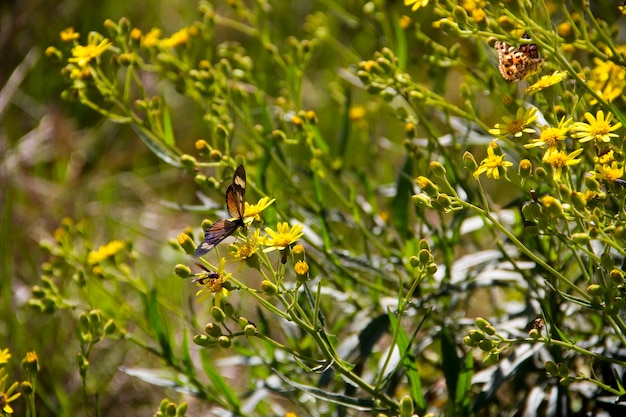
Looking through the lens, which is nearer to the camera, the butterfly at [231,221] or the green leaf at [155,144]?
the butterfly at [231,221]

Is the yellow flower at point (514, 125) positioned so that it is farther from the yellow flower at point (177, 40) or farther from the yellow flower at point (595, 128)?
the yellow flower at point (177, 40)

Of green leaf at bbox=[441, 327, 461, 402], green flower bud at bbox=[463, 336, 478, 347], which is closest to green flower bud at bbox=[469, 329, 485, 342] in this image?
green flower bud at bbox=[463, 336, 478, 347]

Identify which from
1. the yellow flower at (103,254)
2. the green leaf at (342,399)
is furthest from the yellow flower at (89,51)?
the green leaf at (342,399)

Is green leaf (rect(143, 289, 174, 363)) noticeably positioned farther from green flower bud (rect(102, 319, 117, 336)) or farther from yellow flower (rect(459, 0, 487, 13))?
yellow flower (rect(459, 0, 487, 13))

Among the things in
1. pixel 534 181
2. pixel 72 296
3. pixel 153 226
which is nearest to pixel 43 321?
pixel 72 296

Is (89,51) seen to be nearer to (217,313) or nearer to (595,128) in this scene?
(217,313)

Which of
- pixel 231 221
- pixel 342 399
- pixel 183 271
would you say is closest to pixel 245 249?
pixel 231 221

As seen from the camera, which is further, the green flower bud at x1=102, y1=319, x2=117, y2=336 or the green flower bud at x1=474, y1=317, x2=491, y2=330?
the green flower bud at x1=102, y1=319, x2=117, y2=336

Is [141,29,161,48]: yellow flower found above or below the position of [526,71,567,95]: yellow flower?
below

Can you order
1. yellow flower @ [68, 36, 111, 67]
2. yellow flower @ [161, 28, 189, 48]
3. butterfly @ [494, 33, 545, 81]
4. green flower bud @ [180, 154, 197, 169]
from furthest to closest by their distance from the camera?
yellow flower @ [161, 28, 189, 48] < yellow flower @ [68, 36, 111, 67] < green flower bud @ [180, 154, 197, 169] < butterfly @ [494, 33, 545, 81]
